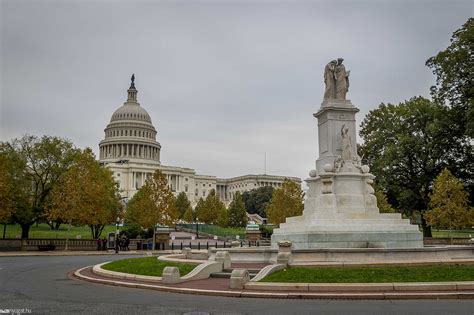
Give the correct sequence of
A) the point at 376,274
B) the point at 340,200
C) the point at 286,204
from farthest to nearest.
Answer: the point at 286,204
the point at 340,200
the point at 376,274

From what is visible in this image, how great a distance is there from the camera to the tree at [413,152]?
53344 millimetres

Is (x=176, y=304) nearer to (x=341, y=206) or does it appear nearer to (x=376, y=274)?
(x=376, y=274)

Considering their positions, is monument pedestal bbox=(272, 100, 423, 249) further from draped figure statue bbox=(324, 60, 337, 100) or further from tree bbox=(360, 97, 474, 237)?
tree bbox=(360, 97, 474, 237)

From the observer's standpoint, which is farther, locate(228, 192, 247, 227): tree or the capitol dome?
the capitol dome

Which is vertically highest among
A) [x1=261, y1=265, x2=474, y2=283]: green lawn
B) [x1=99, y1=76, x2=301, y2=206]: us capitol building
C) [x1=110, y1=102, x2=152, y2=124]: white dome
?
[x1=110, y1=102, x2=152, y2=124]: white dome

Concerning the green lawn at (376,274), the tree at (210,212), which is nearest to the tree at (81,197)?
the green lawn at (376,274)

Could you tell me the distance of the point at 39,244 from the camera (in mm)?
47875

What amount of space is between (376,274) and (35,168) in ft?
167

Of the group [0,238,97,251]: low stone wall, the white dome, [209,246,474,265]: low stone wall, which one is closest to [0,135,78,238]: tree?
[0,238,97,251]: low stone wall

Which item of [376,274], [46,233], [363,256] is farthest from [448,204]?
[46,233]

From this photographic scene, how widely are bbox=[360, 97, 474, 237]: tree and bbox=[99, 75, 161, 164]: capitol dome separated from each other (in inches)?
5159

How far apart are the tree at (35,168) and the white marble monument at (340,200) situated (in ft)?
125

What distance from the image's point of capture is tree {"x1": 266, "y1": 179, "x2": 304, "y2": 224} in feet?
209

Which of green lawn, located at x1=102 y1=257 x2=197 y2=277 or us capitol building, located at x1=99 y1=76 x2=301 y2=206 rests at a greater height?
us capitol building, located at x1=99 y1=76 x2=301 y2=206
